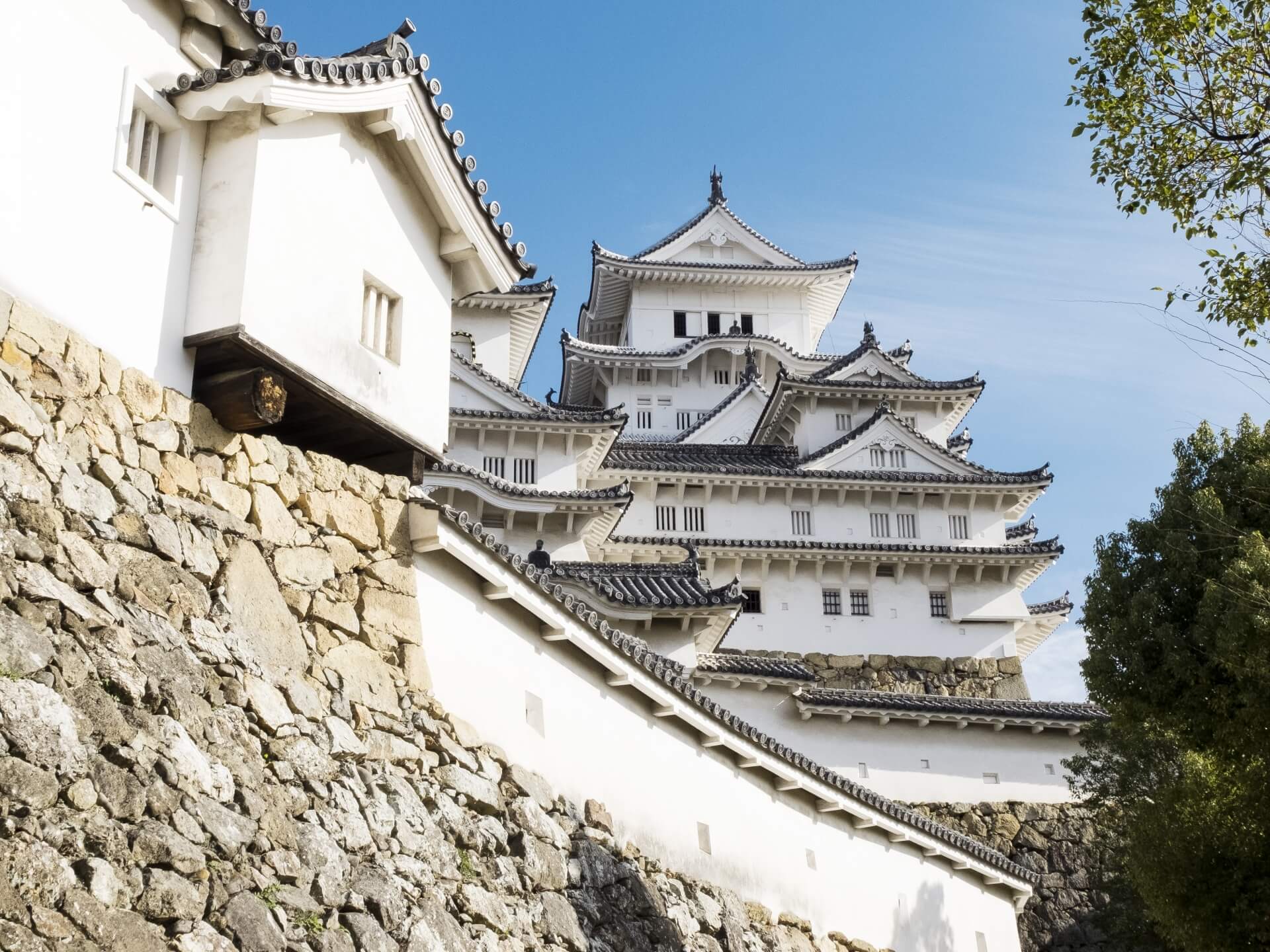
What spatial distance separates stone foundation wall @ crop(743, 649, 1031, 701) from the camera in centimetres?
3375

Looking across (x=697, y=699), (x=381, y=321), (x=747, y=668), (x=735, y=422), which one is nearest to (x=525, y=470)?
(x=747, y=668)

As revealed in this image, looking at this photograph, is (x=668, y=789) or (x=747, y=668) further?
(x=747, y=668)

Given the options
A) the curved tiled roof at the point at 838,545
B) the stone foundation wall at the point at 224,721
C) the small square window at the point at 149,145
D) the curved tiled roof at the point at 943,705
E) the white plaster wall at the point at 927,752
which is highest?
the curved tiled roof at the point at 838,545

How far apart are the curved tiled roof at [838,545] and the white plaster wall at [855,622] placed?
2.16 ft

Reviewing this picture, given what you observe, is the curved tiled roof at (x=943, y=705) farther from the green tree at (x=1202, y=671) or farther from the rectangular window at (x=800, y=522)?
the rectangular window at (x=800, y=522)

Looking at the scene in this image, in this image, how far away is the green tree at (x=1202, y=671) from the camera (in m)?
13.9

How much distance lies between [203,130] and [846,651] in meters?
26.5

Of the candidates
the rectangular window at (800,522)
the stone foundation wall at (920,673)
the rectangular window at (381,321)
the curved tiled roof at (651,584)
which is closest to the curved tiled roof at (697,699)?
the curved tiled roof at (651,584)

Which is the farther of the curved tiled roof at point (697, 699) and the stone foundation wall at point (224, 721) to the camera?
the curved tiled roof at point (697, 699)

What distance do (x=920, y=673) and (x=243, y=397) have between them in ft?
90.2

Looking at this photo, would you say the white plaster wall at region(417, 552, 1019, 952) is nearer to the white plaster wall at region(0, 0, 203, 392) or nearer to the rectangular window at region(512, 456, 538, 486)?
the white plaster wall at region(0, 0, 203, 392)

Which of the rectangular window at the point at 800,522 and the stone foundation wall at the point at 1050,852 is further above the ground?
the rectangular window at the point at 800,522

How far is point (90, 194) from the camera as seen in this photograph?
9.52 metres

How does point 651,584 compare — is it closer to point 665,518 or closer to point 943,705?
point 943,705
